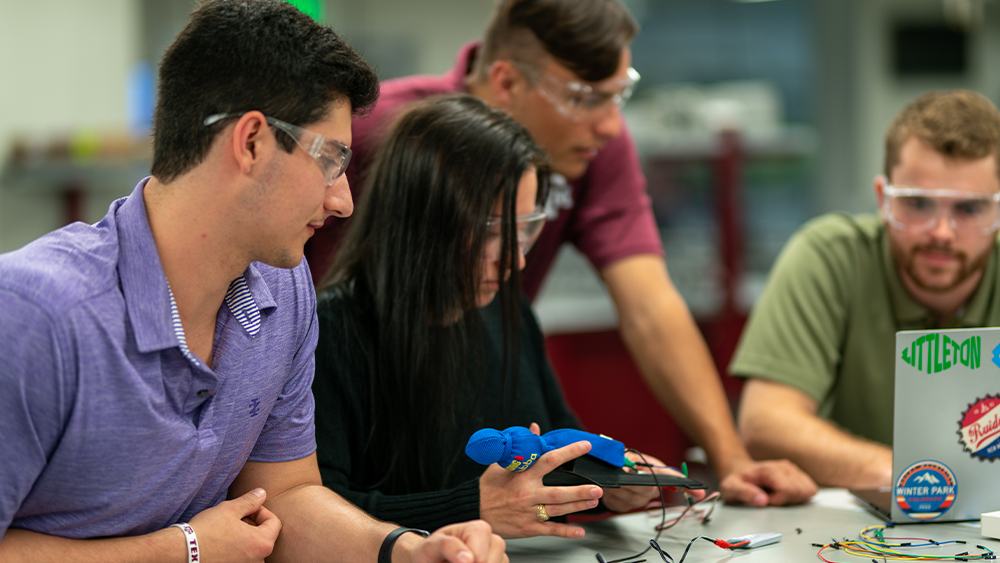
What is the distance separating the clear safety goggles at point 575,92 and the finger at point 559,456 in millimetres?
989

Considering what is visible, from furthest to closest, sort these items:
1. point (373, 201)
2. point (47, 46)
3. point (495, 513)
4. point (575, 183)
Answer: point (47, 46) → point (575, 183) → point (373, 201) → point (495, 513)

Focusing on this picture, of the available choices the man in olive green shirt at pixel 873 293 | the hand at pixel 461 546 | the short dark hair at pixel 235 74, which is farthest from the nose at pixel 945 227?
the short dark hair at pixel 235 74

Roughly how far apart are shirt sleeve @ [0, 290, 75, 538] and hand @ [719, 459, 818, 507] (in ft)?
4.06

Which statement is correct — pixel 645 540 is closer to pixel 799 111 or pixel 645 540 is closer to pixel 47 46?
pixel 47 46

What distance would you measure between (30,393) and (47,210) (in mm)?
4875

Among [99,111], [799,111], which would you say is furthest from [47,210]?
[799,111]

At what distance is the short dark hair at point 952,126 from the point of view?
2.03 m

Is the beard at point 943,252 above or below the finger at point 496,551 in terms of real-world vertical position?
above

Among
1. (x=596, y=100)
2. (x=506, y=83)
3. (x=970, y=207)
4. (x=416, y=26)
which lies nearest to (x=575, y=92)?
(x=596, y=100)

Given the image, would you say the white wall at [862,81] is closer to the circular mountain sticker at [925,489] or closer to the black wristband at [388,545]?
the circular mountain sticker at [925,489]

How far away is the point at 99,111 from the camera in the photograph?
17.9 ft

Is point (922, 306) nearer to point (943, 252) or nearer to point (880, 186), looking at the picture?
point (943, 252)

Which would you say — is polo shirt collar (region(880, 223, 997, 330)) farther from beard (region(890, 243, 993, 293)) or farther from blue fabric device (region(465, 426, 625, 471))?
blue fabric device (region(465, 426, 625, 471))

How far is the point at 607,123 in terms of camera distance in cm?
214
